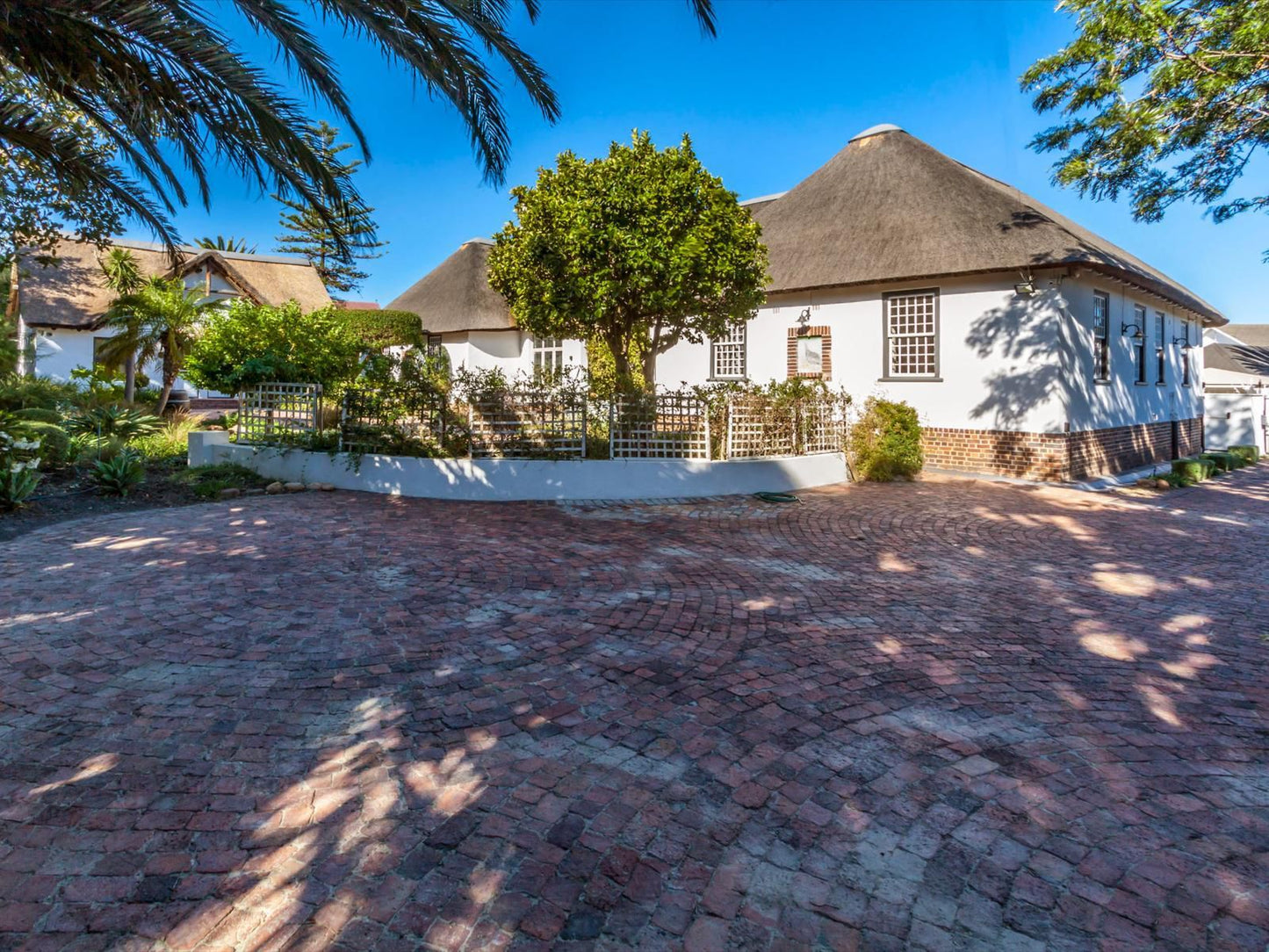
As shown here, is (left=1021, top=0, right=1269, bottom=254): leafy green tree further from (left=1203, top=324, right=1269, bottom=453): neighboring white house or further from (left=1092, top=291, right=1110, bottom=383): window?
(left=1203, top=324, right=1269, bottom=453): neighboring white house

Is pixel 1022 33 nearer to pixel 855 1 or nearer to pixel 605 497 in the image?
pixel 855 1

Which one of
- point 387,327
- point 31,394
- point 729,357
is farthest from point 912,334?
point 31,394

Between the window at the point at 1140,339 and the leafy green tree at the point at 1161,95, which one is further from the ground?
the leafy green tree at the point at 1161,95

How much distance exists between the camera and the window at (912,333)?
14898 millimetres

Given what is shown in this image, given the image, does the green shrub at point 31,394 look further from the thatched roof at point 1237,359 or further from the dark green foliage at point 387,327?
the thatched roof at point 1237,359

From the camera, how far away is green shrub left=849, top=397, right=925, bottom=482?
13008mm

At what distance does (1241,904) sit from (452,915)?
255 centimetres

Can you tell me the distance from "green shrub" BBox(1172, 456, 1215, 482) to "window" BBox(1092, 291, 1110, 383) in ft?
7.43

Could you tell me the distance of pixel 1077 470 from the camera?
1395 cm

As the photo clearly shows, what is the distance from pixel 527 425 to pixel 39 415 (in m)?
8.64

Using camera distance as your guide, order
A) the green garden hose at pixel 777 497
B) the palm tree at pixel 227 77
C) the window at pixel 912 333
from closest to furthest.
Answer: the palm tree at pixel 227 77, the green garden hose at pixel 777 497, the window at pixel 912 333

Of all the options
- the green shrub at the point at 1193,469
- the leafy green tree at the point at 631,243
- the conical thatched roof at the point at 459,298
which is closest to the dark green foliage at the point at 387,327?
the conical thatched roof at the point at 459,298

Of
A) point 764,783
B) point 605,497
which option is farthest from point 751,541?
point 764,783

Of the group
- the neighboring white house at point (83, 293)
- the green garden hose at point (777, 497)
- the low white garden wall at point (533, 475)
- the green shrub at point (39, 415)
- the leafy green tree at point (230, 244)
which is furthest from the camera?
the leafy green tree at point (230, 244)
